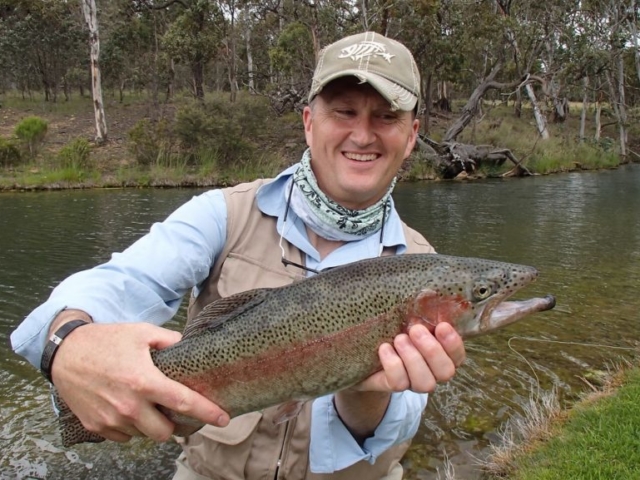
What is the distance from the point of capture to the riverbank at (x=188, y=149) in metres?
25.7

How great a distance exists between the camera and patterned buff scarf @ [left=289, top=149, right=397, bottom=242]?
10.00 feet

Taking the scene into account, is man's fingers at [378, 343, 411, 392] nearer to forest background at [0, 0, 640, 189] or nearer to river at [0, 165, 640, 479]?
river at [0, 165, 640, 479]

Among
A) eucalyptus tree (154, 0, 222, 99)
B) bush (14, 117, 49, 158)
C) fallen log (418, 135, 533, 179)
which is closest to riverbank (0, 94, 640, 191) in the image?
bush (14, 117, 49, 158)

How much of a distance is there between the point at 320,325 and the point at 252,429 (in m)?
0.71

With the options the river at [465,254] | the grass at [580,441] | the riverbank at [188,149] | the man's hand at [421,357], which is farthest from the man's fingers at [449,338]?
the riverbank at [188,149]

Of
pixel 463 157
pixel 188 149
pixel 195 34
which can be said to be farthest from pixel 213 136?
pixel 463 157

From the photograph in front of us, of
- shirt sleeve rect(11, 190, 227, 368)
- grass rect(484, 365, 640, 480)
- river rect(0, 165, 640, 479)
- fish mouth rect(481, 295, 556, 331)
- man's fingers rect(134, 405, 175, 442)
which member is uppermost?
shirt sleeve rect(11, 190, 227, 368)

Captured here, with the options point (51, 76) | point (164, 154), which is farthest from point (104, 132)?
point (51, 76)

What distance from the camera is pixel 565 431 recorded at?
4.89m

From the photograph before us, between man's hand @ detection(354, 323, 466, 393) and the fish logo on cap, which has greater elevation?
Answer: the fish logo on cap

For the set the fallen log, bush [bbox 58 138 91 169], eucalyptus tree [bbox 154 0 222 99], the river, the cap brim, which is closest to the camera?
the cap brim

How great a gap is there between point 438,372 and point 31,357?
1607 mm

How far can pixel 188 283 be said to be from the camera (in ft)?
9.20

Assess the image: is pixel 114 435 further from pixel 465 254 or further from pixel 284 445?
pixel 465 254
